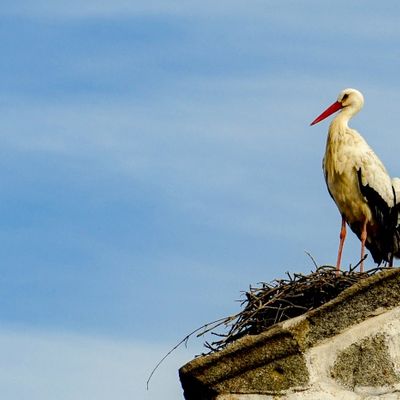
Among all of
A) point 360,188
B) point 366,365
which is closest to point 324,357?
point 366,365

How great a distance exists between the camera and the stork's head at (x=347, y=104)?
38.2ft

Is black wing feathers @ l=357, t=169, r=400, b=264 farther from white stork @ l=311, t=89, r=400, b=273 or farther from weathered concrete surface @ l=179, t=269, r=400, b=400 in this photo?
weathered concrete surface @ l=179, t=269, r=400, b=400

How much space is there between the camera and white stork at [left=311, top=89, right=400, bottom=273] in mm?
11203

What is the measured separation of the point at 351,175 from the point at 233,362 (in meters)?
5.52

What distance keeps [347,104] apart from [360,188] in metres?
0.96

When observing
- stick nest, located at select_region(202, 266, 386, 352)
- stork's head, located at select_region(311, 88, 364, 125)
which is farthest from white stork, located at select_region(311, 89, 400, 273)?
stick nest, located at select_region(202, 266, 386, 352)

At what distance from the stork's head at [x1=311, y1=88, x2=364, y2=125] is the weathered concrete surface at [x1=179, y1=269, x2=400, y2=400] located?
5.96m

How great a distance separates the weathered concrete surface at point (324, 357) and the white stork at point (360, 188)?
5142 millimetres

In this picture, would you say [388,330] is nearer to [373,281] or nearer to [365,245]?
[373,281]

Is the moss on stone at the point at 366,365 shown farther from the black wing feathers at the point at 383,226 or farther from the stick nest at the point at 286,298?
the black wing feathers at the point at 383,226

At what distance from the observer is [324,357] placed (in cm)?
580

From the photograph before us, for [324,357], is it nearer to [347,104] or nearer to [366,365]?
[366,365]

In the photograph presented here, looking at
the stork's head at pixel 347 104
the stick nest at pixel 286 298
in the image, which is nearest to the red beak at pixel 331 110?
the stork's head at pixel 347 104

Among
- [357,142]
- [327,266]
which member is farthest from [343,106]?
[327,266]
